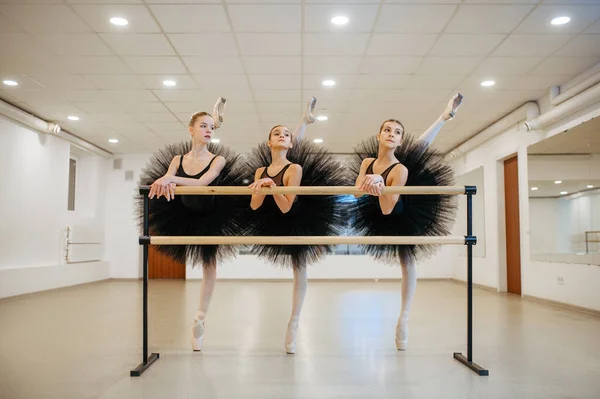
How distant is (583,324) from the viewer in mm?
4504

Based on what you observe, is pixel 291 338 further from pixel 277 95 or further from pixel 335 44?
pixel 277 95

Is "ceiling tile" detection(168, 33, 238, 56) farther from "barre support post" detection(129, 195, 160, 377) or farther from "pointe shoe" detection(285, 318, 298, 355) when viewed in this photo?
"pointe shoe" detection(285, 318, 298, 355)

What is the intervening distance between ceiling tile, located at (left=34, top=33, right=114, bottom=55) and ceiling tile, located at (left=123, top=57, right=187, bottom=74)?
0.31 metres

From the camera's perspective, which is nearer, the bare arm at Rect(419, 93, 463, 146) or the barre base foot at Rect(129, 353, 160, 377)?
the barre base foot at Rect(129, 353, 160, 377)

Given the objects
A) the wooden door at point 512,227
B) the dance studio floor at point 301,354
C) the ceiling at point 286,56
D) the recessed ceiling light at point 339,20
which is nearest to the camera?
the dance studio floor at point 301,354

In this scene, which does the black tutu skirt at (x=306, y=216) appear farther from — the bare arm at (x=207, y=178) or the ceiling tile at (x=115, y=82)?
the ceiling tile at (x=115, y=82)

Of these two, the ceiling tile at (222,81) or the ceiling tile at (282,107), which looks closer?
the ceiling tile at (222,81)

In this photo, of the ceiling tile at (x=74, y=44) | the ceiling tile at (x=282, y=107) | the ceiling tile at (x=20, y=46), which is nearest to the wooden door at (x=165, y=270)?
the ceiling tile at (x=282, y=107)

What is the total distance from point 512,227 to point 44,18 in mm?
7118

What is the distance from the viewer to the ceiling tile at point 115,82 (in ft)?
18.6

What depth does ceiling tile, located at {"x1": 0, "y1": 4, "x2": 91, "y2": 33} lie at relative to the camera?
157 inches

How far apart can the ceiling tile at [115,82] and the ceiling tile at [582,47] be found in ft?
15.9

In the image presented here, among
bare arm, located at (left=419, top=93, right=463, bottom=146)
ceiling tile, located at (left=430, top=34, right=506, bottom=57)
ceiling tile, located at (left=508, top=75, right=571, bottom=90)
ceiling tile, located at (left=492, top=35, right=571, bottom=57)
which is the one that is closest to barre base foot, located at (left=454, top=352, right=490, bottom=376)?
bare arm, located at (left=419, top=93, right=463, bottom=146)

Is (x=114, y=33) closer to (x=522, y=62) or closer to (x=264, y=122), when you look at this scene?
(x=264, y=122)
